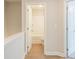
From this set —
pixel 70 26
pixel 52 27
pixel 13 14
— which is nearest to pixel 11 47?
pixel 70 26

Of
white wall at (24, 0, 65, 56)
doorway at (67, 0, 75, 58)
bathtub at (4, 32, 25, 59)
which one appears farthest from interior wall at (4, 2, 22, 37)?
bathtub at (4, 32, 25, 59)

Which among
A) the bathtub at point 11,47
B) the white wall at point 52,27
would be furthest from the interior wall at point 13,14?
the bathtub at point 11,47

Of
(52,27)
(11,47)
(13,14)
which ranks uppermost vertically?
(13,14)

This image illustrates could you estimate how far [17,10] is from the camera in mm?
7188

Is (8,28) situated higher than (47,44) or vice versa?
(8,28)

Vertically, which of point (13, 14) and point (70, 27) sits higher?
point (13, 14)

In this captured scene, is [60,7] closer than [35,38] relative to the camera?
Yes

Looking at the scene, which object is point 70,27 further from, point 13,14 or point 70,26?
point 13,14

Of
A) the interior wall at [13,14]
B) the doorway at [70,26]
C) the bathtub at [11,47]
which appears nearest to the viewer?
the bathtub at [11,47]

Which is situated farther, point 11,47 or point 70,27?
point 70,27

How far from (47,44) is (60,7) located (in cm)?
172

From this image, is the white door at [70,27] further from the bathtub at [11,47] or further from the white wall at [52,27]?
the bathtub at [11,47]

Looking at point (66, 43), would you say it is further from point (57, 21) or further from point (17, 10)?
point (17, 10)
